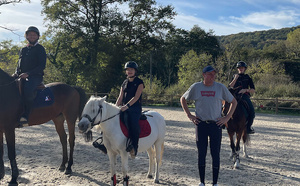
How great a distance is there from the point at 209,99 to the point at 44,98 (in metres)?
3.35

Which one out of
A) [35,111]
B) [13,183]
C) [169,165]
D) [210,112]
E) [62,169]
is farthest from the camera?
[169,165]

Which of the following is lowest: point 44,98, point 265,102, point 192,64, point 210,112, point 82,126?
point 265,102

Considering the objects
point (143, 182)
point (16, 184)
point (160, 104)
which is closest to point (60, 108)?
point (16, 184)

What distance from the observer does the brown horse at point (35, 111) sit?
4.31 m

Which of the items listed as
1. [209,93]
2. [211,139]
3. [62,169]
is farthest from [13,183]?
[209,93]

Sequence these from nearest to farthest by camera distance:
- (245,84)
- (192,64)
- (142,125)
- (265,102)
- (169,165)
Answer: (142,125) → (169,165) → (245,84) → (265,102) → (192,64)

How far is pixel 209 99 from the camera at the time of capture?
3.70 metres

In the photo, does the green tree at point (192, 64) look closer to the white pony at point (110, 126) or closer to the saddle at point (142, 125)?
the saddle at point (142, 125)

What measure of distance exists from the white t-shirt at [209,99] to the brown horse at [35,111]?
3014 mm

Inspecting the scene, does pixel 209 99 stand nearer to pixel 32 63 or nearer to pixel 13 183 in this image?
pixel 32 63

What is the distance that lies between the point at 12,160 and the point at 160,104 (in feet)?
64.9

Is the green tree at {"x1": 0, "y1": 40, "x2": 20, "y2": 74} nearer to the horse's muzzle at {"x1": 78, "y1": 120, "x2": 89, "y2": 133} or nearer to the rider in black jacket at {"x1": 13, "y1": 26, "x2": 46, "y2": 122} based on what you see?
the rider in black jacket at {"x1": 13, "y1": 26, "x2": 46, "y2": 122}

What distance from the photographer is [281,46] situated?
4412 cm

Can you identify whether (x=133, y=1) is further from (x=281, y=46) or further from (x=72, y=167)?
(x=281, y=46)
